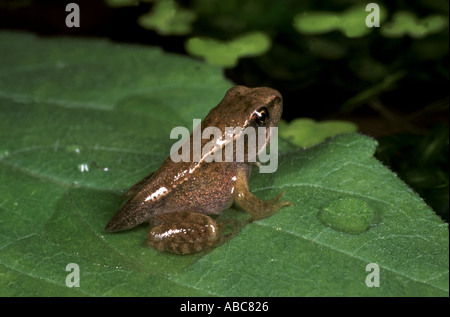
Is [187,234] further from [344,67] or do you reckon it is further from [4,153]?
[344,67]

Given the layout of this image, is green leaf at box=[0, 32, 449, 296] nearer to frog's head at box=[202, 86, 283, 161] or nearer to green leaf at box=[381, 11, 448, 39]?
frog's head at box=[202, 86, 283, 161]

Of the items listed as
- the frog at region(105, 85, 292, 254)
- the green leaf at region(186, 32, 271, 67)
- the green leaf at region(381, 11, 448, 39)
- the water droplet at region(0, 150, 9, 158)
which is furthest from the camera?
the green leaf at region(186, 32, 271, 67)

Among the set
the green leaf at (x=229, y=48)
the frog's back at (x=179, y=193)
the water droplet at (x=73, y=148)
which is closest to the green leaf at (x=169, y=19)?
the green leaf at (x=229, y=48)

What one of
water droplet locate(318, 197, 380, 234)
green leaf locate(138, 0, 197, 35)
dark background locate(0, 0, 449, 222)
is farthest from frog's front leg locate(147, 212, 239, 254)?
green leaf locate(138, 0, 197, 35)

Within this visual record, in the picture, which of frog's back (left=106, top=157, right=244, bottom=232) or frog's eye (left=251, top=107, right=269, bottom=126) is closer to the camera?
frog's back (left=106, top=157, right=244, bottom=232)

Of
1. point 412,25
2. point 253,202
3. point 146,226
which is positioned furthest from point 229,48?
point 146,226

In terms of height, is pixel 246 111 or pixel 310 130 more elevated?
pixel 246 111

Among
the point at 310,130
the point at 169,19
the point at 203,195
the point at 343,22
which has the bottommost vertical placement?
the point at 310,130

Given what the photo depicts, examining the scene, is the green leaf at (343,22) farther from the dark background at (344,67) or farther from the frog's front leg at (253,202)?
the frog's front leg at (253,202)
